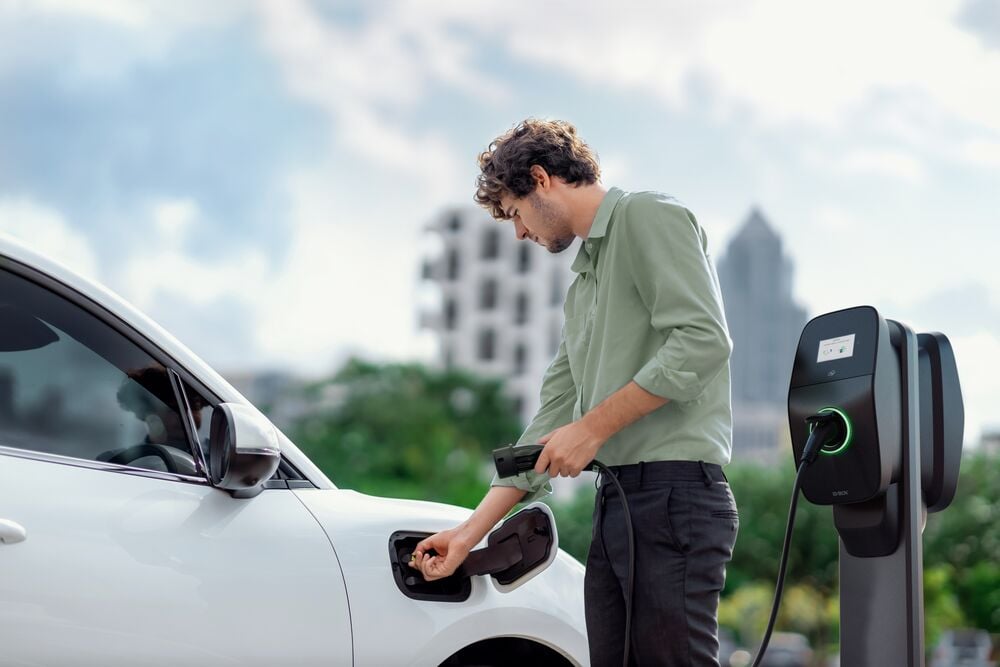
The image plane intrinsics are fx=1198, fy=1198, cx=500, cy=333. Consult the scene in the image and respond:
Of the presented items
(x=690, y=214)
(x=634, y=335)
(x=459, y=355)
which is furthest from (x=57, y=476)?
(x=459, y=355)

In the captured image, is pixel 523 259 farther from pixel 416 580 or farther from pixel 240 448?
pixel 240 448

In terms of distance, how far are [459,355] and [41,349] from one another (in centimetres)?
6400

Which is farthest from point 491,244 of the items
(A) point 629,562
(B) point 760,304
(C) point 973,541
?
(B) point 760,304

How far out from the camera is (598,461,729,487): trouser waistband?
2498mm

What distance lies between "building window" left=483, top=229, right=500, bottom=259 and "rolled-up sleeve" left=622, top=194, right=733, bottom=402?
6377cm

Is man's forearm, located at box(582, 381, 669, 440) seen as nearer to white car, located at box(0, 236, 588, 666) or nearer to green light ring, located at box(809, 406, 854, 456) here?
white car, located at box(0, 236, 588, 666)

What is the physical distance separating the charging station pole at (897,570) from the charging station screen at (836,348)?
118 mm

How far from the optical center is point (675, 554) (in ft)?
8.05

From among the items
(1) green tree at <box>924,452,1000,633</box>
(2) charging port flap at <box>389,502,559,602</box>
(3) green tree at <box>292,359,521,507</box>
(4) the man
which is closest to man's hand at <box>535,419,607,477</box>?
(4) the man

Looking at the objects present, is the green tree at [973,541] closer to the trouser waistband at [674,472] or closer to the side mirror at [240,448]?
the trouser waistband at [674,472]

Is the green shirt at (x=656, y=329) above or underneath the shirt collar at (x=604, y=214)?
underneath

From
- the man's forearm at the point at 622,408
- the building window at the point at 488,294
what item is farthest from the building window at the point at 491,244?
the man's forearm at the point at 622,408

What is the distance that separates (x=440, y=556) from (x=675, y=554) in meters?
0.56

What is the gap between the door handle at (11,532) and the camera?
213 centimetres
